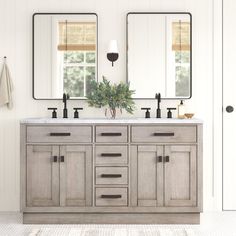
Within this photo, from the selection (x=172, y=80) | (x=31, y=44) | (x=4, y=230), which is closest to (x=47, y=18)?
(x=31, y=44)

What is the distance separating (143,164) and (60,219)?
2.80 feet

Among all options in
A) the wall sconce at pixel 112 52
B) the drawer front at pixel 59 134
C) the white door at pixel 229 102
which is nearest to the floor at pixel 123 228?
the white door at pixel 229 102

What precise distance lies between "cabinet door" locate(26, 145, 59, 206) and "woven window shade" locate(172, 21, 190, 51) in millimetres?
1491

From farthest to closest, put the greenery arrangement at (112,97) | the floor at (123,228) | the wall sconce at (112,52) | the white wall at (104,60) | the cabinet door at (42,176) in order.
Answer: the white wall at (104,60) < the wall sconce at (112,52) < the greenery arrangement at (112,97) < the cabinet door at (42,176) < the floor at (123,228)

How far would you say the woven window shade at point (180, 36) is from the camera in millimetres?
4887

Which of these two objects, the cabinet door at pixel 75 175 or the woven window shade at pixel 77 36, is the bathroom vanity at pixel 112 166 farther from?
the woven window shade at pixel 77 36

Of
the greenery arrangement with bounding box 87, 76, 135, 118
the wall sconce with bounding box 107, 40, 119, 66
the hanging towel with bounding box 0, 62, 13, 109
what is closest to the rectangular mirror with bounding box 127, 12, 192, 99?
the wall sconce with bounding box 107, 40, 119, 66

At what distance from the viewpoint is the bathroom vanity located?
443 cm

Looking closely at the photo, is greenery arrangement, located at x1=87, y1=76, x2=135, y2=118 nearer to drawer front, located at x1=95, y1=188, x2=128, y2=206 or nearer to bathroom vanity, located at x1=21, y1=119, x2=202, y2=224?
bathroom vanity, located at x1=21, y1=119, x2=202, y2=224

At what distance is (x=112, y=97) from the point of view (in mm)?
4672

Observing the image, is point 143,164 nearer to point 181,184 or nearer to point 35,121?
point 181,184

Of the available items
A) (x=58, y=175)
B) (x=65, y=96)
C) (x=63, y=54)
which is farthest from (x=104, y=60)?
(x=58, y=175)

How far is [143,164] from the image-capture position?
4.44m

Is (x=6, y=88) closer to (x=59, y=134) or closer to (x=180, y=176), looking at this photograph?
(x=59, y=134)
